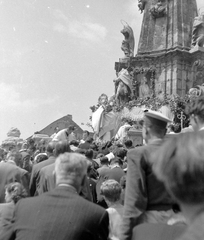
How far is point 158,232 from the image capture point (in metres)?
2.15

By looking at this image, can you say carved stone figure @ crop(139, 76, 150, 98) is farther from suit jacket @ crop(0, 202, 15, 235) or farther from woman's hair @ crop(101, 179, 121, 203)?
suit jacket @ crop(0, 202, 15, 235)

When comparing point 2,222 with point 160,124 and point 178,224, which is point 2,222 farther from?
point 178,224

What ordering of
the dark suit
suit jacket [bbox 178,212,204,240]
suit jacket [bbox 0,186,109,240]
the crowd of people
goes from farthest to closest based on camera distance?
1. the dark suit
2. suit jacket [bbox 0,186,109,240]
3. the crowd of people
4. suit jacket [bbox 178,212,204,240]

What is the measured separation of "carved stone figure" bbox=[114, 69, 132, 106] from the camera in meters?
22.3

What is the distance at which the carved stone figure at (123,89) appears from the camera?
22.3 metres

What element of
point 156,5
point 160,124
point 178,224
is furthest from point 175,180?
point 156,5

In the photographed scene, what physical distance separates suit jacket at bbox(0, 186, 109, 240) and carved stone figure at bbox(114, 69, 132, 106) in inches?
771

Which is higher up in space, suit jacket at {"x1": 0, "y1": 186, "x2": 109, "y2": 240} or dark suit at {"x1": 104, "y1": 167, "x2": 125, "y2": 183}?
dark suit at {"x1": 104, "y1": 167, "x2": 125, "y2": 183}

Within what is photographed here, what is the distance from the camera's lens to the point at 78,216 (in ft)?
9.05

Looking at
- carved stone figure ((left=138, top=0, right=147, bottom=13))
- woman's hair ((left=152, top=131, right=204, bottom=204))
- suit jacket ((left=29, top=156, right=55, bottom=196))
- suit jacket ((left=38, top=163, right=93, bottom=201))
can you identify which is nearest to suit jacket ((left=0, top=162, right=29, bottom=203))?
suit jacket ((left=29, top=156, right=55, bottom=196))

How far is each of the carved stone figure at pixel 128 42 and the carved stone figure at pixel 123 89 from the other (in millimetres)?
3021

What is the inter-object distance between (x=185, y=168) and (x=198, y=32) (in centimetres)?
2301

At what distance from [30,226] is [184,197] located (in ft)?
5.74

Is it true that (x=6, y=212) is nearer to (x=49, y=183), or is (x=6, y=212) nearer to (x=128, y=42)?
(x=49, y=183)
